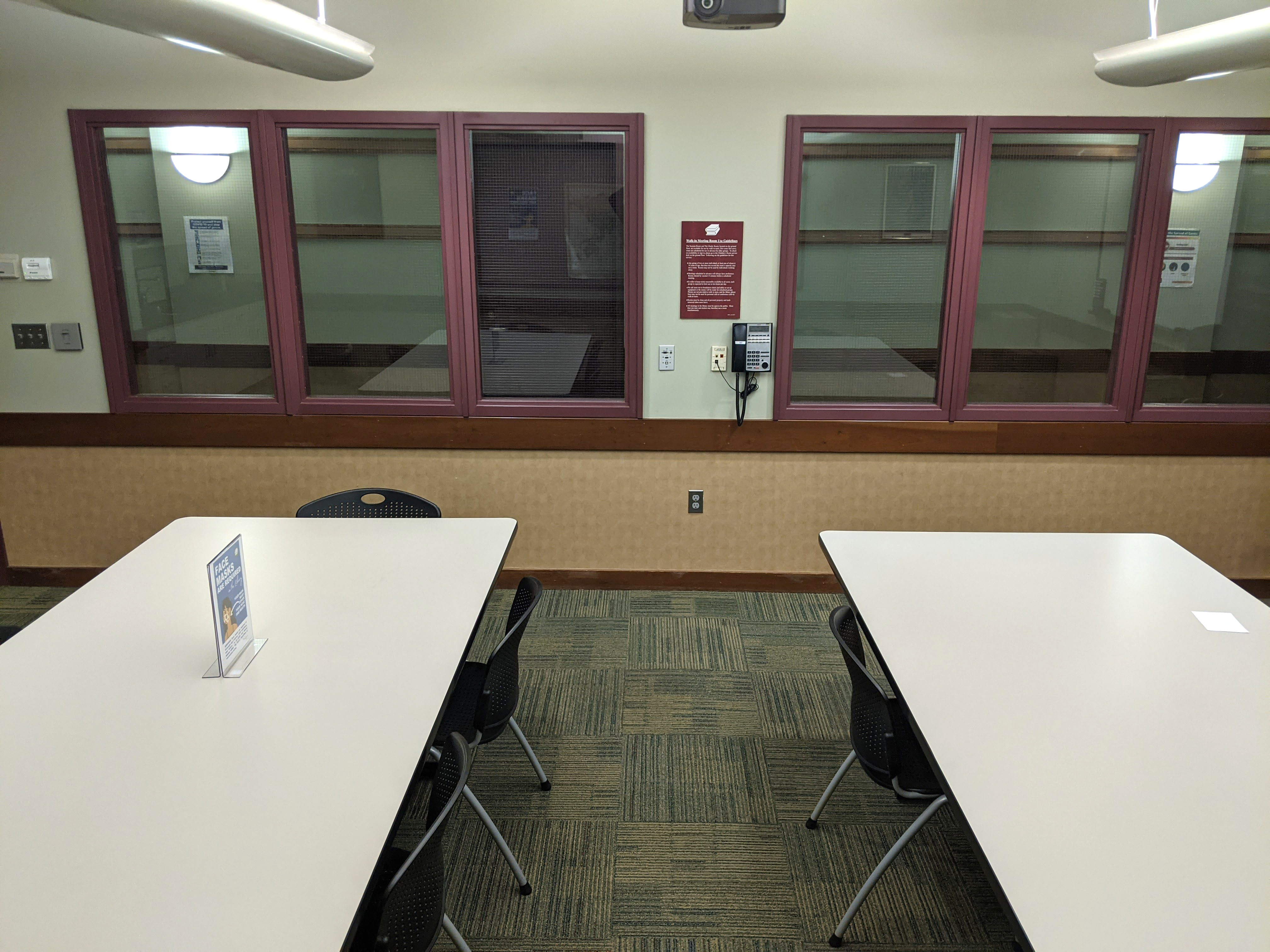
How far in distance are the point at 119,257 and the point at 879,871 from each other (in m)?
4.14

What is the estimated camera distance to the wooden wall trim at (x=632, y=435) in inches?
169

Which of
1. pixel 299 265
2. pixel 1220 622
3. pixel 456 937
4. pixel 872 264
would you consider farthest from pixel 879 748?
pixel 299 265

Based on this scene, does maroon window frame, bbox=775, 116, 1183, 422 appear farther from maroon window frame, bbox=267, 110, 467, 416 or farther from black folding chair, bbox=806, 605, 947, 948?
black folding chair, bbox=806, 605, 947, 948

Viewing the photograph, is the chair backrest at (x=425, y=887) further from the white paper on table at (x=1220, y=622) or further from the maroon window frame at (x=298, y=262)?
the maroon window frame at (x=298, y=262)

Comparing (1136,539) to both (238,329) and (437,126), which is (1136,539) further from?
(238,329)

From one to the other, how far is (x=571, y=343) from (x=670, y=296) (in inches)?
20.8

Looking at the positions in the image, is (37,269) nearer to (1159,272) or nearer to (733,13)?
(733,13)

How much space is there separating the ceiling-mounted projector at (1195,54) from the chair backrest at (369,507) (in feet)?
8.75

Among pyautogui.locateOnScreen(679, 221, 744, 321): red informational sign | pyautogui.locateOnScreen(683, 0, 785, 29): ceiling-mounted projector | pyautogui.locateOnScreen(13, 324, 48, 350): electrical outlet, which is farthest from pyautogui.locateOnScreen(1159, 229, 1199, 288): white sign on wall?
pyautogui.locateOnScreen(13, 324, 48, 350): electrical outlet

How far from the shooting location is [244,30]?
215 cm

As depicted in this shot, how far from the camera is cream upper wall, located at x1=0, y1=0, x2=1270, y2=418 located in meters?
3.81

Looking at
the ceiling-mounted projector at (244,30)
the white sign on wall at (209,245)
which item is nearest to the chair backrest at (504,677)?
the ceiling-mounted projector at (244,30)

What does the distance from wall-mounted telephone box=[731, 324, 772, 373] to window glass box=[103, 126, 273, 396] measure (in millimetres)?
2234

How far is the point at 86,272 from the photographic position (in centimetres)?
418
